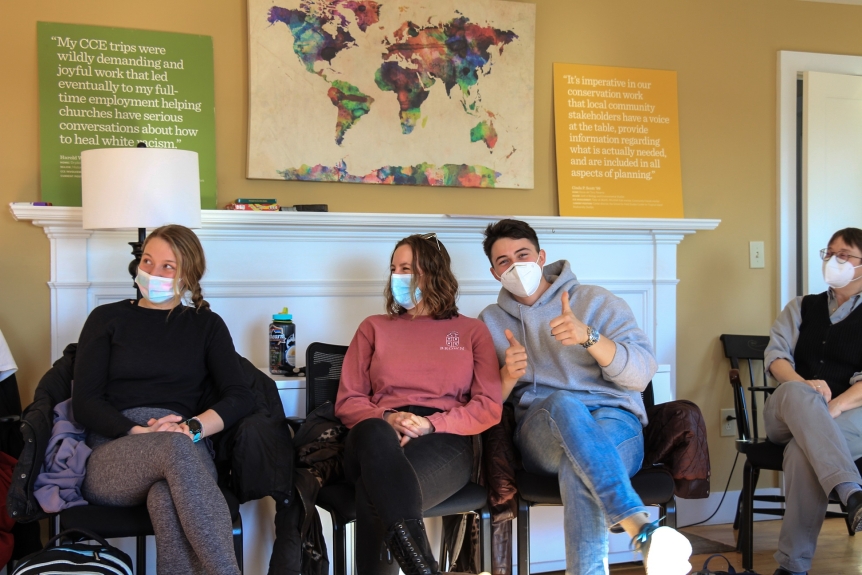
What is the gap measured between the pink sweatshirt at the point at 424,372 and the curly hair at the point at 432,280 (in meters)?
0.04

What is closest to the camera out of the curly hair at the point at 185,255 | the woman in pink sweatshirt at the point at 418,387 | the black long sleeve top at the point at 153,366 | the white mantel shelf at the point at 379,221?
the woman in pink sweatshirt at the point at 418,387

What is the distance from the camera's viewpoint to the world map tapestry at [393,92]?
2.91 metres

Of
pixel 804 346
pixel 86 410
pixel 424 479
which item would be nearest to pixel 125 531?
pixel 86 410

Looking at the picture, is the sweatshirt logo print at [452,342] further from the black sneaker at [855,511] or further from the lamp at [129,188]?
the black sneaker at [855,511]

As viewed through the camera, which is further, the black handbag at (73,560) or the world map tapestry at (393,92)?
the world map tapestry at (393,92)

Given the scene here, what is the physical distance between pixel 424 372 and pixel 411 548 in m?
0.65

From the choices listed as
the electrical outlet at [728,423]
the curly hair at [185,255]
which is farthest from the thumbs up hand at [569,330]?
the electrical outlet at [728,423]

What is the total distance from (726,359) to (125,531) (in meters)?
2.65

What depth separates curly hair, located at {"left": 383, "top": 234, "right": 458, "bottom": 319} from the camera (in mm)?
2416

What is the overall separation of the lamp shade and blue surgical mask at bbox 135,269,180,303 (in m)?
0.24

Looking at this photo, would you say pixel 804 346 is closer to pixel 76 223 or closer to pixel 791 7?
pixel 791 7

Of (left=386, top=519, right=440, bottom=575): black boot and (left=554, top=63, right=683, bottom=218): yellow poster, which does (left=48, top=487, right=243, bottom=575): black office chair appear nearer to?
(left=386, top=519, right=440, bottom=575): black boot

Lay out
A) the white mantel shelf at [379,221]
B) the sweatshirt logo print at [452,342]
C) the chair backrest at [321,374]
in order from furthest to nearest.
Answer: the white mantel shelf at [379,221] → the chair backrest at [321,374] → the sweatshirt logo print at [452,342]

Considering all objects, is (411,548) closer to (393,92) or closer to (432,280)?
(432,280)
